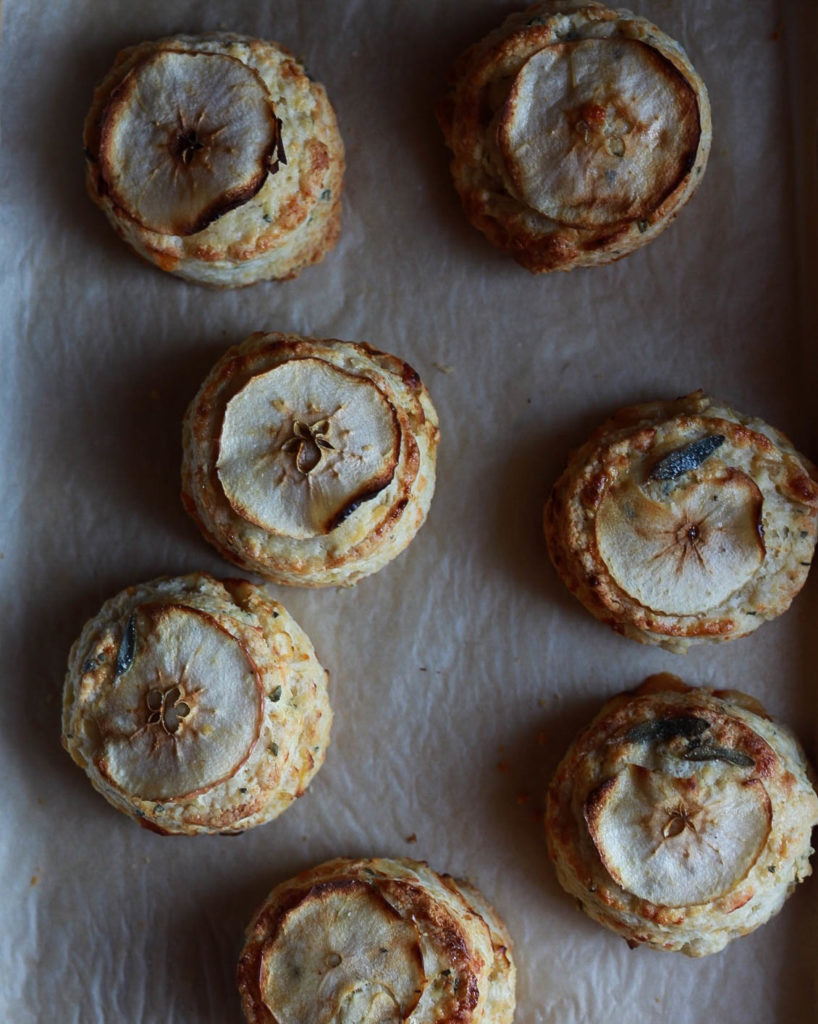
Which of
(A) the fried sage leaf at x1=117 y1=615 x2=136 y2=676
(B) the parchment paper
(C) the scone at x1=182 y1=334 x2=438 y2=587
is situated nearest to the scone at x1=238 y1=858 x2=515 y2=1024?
(B) the parchment paper

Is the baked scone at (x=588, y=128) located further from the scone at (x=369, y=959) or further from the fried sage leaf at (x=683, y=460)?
the scone at (x=369, y=959)

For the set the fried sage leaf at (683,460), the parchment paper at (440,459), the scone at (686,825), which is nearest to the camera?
the scone at (686,825)

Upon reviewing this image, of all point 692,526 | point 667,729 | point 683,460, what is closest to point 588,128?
point 683,460

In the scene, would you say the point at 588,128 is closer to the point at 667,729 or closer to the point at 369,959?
the point at 667,729

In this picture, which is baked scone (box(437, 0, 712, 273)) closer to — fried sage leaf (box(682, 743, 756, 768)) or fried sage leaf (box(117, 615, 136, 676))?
fried sage leaf (box(682, 743, 756, 768))

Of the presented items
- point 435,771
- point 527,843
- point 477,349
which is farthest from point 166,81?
point 527,843

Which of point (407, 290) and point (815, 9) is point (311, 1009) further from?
point (815, 9)

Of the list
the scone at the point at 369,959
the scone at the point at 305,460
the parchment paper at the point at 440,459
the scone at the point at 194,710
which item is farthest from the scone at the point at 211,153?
the scone at the point at 369,959
